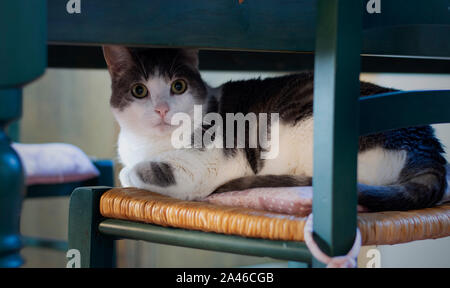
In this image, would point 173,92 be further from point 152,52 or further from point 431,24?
point 431,24

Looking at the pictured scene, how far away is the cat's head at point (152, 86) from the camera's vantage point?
3.79 feet

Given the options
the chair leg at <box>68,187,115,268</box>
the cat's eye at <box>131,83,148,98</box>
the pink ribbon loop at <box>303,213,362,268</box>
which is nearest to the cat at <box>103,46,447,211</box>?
the cat's eye at <box>131,83,148,98</box>

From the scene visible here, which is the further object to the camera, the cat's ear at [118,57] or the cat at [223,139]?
the cat's ear at [118,57]

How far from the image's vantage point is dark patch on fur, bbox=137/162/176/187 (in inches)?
42.2

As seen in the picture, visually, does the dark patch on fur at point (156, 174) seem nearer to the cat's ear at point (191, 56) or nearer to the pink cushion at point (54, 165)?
the cat's ear at point (191, 56)

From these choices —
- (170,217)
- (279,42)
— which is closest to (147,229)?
(170,217)

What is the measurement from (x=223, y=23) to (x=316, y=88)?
0.91 feet

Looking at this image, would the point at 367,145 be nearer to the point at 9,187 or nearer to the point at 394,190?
the point at 394,190

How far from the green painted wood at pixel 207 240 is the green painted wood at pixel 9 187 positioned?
32 cm

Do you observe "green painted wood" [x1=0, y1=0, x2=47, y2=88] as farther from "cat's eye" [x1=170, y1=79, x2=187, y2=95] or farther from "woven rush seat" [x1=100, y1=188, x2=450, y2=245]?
"cat's eye" [x1=170, y1=79, x2=187, y2=95]

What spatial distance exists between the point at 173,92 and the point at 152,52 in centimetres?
11

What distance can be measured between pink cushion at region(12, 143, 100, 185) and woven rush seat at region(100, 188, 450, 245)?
0.96 m

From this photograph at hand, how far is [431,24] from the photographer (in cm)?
94

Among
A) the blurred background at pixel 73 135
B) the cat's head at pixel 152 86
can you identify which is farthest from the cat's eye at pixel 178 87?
the blurred background at pixel 73 135
